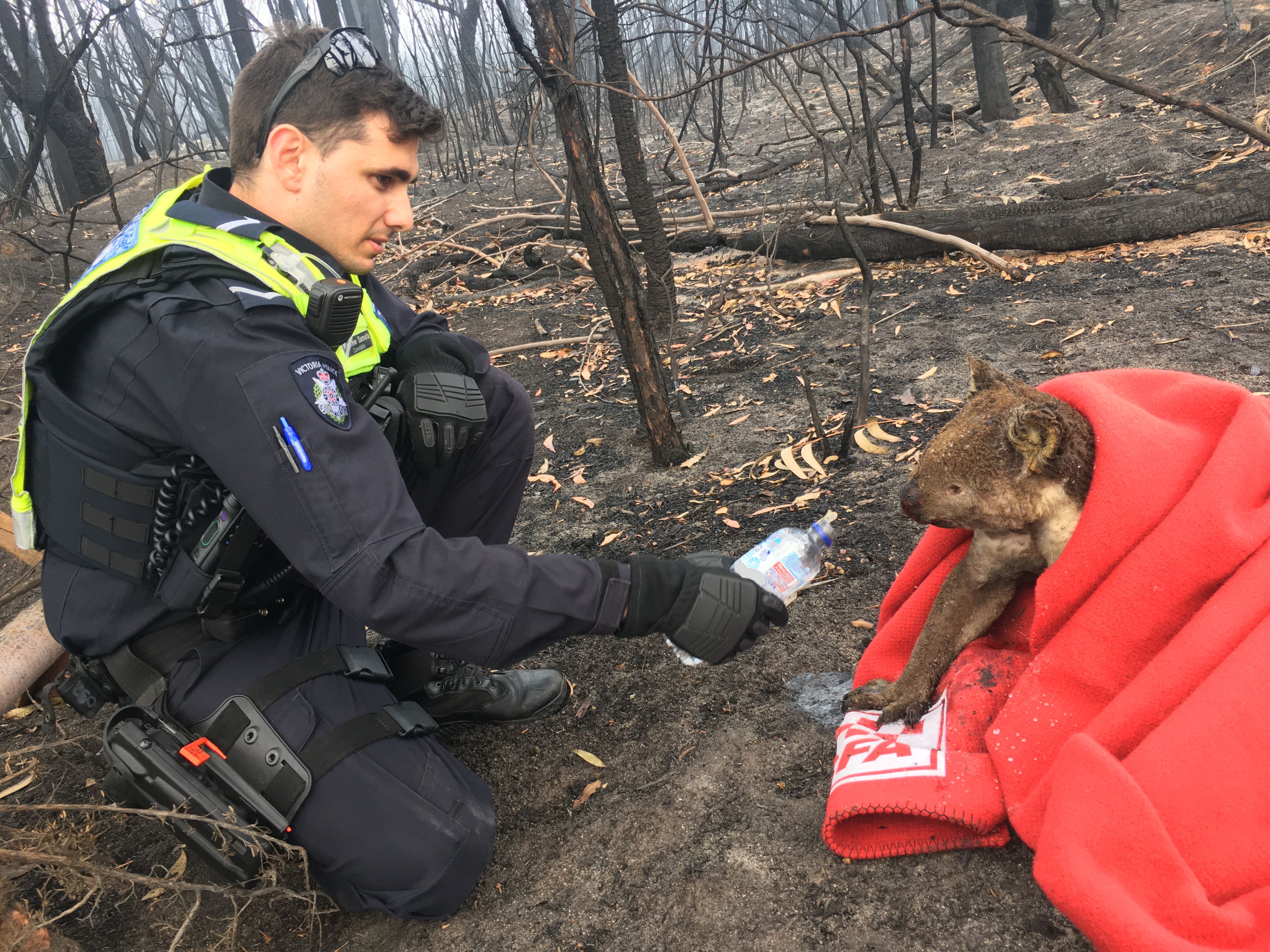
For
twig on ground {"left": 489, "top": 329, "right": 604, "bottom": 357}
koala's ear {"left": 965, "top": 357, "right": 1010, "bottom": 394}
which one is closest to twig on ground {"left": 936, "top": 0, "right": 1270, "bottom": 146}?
koala's ear {"left": 965, "top": 357, "right": 1010, "bottom": 394}

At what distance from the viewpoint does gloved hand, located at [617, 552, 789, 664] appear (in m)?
1.92

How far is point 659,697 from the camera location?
271cm

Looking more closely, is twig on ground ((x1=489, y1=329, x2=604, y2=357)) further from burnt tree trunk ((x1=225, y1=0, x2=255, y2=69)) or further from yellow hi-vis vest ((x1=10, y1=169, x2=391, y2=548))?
burnt tree trunk ((x1=225, y1=0, x2=255, y2=69))

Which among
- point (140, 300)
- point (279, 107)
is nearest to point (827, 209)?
point (279, 107)

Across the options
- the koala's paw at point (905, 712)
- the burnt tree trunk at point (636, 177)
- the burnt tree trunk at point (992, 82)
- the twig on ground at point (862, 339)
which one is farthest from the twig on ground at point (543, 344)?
the burnt tree trunk at point (992, 82)

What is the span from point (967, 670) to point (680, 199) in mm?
9574

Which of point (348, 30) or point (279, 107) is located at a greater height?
point (348, 30)

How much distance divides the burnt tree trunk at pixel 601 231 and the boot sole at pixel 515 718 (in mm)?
1758

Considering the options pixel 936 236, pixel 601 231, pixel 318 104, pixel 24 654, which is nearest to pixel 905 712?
pixel 318 104

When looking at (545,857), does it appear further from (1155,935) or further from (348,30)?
(348,30)

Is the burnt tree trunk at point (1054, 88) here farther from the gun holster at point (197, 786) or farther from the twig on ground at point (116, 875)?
the twig on ground at point (116, 875)

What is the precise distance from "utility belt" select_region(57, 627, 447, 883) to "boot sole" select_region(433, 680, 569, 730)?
1.45 ft

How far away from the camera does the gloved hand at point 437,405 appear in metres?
2.54

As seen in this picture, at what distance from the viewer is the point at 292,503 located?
172 cm
